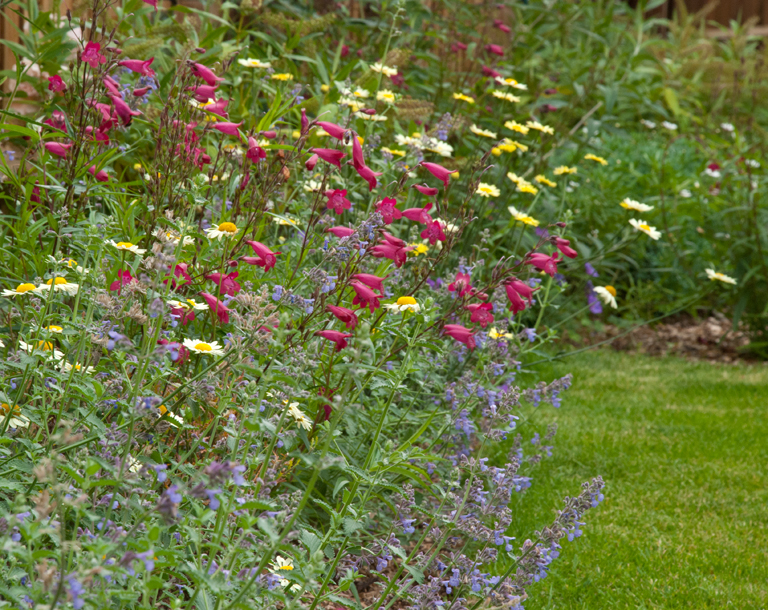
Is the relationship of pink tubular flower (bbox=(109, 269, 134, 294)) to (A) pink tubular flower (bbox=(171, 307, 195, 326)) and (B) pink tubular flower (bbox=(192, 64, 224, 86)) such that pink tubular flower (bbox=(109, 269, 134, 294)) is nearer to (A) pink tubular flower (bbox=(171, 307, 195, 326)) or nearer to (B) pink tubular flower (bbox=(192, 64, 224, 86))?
(A) pink tubular flower (bbox=(171, 307, 195, 326))

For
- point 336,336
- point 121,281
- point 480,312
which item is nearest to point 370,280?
point 336,336

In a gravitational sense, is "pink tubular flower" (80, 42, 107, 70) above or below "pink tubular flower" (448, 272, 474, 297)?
above

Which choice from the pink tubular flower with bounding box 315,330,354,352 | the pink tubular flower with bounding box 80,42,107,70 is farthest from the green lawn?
the pink tubular flower with bounding box 80,42,107,70

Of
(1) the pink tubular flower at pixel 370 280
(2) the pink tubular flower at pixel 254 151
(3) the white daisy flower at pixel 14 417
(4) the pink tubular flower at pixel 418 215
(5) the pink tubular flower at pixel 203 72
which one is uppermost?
(5) the pink tubular flower at pixel 203 72

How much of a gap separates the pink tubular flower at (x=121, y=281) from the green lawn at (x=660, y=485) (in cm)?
150

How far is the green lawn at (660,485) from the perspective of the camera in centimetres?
260

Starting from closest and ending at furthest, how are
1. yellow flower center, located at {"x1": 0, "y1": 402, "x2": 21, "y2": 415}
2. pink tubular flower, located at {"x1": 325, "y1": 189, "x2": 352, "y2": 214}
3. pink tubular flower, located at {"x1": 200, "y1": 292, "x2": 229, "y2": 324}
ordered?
1. yellow flower center, located at {"x1": 0, "y1": 402, "x2": 21, "y2": 415}
2. pink tubular flower, located at {"x1": 200, "y1": 292, "x2": 229, "y2": 324}
3. pink tubular flower, located at {"x1": 325, "y1": 189, "x2": 352, "y2": 214}

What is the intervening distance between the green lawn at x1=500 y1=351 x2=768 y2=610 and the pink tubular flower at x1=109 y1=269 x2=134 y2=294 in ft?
4.91

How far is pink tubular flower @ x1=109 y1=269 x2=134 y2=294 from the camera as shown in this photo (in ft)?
6.21

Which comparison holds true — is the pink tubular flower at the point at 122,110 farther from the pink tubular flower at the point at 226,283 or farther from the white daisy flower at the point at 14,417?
the white daisy flower at the point at 14,417

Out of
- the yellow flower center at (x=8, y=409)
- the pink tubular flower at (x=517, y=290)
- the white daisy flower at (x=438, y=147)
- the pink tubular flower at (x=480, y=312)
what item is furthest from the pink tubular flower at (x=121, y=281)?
the white daisy flower at (x=438, y=147)

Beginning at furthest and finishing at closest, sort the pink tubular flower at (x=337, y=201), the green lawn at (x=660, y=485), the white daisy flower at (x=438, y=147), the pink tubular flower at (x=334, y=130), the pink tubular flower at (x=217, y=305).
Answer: the white daisy flower at (x=438, y=147) < the green lawn at (x=660, y=485) < the pink tubular flower at (x=337, y=201) < the pink tubular flower at (x=334, y=130) < the pink tubular flower at (x=217, y=305)

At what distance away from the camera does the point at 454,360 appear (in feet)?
10.3

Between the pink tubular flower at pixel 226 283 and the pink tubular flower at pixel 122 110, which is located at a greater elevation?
the pink tubular flower at pixel 122 110
